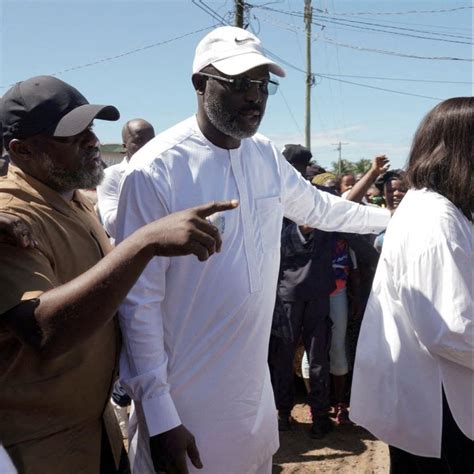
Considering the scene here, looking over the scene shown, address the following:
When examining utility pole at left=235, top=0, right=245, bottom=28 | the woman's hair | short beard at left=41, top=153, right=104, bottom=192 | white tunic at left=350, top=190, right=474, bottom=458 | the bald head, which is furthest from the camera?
utility pole at left=235, top=0, right=245, bottom=28

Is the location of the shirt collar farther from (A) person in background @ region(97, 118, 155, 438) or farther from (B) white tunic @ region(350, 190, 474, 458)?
(A) person in background @ region(97, 118, 155, 438)

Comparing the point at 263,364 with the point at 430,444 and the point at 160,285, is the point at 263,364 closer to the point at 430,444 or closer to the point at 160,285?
the point at 160,285

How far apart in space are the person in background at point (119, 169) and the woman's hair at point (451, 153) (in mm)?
2590

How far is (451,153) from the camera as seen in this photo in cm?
211

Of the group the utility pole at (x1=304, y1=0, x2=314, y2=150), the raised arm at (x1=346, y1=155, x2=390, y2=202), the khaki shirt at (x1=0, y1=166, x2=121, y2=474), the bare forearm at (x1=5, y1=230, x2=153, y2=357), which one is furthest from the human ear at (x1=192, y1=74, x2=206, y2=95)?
the utility pole at (x1=304, y1=0, x2=314, y2=150)

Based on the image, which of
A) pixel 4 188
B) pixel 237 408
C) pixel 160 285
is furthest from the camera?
pixel 237 408

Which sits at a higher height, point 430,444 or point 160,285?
point 160,285

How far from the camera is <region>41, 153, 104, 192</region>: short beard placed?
72.3 inches

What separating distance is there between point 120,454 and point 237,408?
0.44m

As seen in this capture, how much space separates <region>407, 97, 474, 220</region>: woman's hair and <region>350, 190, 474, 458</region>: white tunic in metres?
0.05

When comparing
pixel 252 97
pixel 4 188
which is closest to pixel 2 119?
pixel 4 188

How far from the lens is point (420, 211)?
6.81ft

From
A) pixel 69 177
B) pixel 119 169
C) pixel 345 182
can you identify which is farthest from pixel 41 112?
pixel 345 182

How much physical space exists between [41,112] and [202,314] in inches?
33.9
